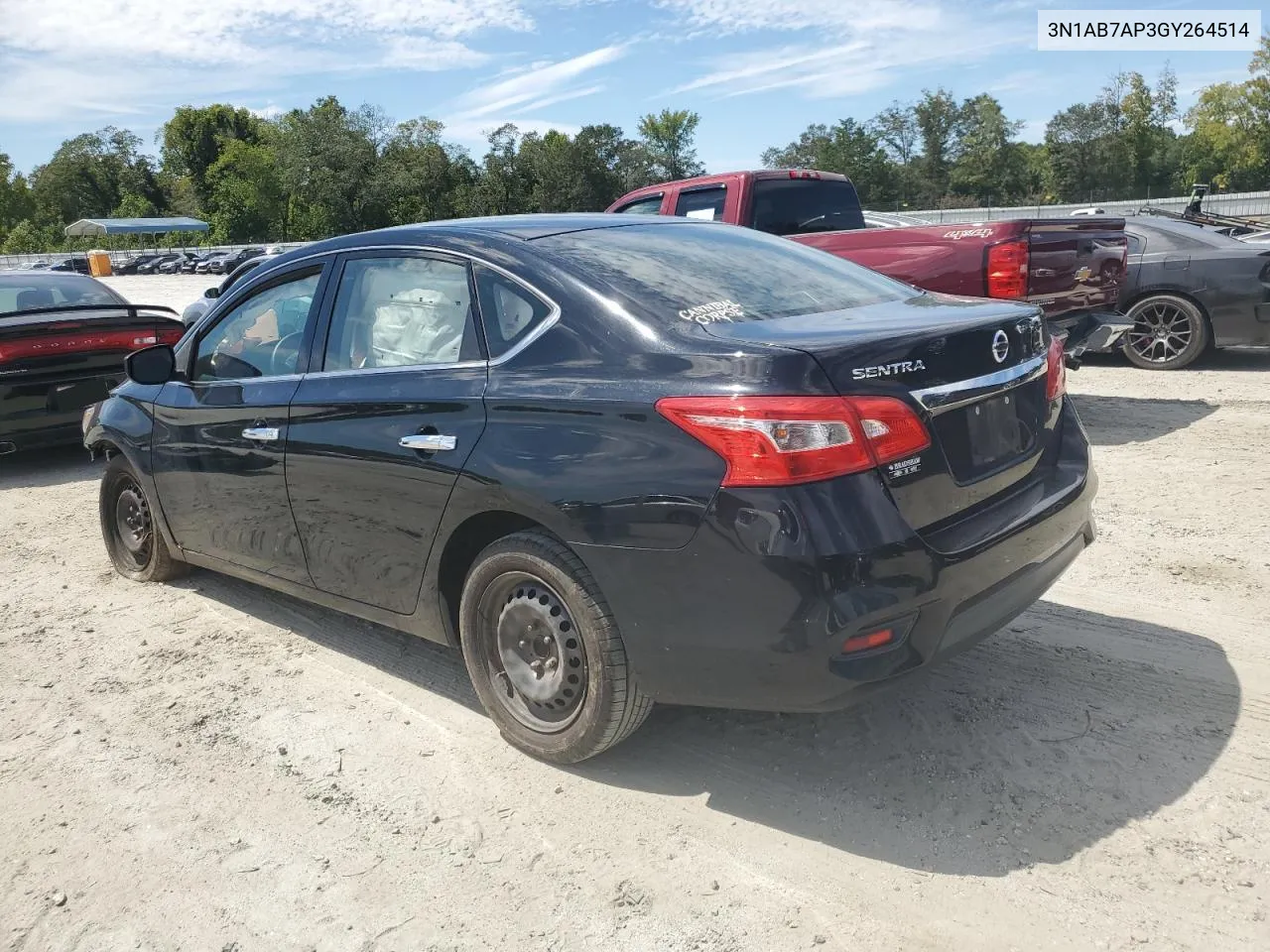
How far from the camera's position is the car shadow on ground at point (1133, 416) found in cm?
718

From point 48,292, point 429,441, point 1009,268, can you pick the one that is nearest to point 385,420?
point 429,441

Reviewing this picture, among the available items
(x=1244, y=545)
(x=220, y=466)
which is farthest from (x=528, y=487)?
(x=1244, y=545)

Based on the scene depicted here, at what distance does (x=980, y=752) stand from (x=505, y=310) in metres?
2.04

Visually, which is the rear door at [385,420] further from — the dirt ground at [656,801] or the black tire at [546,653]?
the dirt ground at [656,801]

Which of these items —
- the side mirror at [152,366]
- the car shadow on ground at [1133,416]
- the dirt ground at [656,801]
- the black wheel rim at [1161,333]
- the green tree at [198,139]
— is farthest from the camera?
the green tree at [198,139]

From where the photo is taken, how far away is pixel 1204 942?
2268 millimetres

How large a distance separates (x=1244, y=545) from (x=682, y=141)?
4254 inches

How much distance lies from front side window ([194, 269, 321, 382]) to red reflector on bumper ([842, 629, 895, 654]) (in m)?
2.47

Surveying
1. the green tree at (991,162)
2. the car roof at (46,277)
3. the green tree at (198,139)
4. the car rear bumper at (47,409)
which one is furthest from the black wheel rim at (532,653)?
the green tree at (198,139)

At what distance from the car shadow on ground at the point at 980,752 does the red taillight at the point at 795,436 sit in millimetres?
671

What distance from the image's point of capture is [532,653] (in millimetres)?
3148

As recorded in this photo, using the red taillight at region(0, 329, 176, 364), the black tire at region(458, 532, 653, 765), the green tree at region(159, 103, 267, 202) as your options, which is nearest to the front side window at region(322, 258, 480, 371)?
the black tire at region(458, 532, 653, 765)

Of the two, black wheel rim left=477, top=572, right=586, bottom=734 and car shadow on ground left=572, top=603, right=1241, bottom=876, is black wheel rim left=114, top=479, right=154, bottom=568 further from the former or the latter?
car shadow on ground left=572, top=603, right=1241, bottom=876

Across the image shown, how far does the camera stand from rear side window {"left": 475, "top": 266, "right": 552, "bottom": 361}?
3.13 metres
